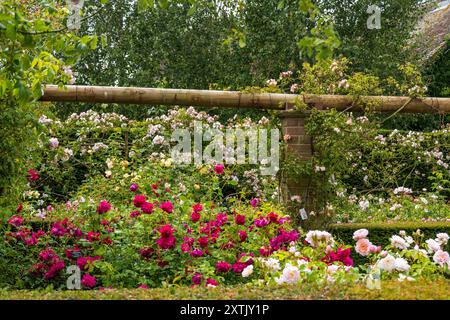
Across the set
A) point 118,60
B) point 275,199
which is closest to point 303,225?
point 275,199

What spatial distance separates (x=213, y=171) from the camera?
721 cm

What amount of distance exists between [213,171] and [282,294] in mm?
4822

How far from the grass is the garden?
0.01 meters

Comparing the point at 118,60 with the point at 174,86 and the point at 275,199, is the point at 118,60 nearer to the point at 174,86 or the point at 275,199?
the point at 174,86

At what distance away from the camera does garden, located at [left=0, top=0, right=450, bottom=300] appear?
3.03 metres

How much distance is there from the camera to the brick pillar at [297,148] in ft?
22.5

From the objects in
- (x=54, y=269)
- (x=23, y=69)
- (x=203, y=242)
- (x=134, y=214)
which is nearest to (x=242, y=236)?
(x=203, y=242)

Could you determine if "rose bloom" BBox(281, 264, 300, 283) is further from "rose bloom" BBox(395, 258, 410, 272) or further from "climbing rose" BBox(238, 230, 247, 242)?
"climbing rose" BBox(238, 230, 247, 242)

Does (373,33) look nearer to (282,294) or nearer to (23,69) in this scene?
(23,69)

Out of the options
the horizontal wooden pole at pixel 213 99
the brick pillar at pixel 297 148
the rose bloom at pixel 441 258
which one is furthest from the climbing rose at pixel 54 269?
the brick pillar at pixel 297 148

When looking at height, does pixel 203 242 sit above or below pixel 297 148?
below

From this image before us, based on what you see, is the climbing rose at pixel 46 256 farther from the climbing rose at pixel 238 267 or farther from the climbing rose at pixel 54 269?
the climbing rose at pixel 238 267

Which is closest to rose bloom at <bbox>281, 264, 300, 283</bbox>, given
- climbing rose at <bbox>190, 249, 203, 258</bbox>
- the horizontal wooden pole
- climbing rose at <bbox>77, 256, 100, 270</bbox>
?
climbing rose at <bbox>190, 249, 203, 258</bbox>

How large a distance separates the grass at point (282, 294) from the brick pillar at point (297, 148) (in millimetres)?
4203
